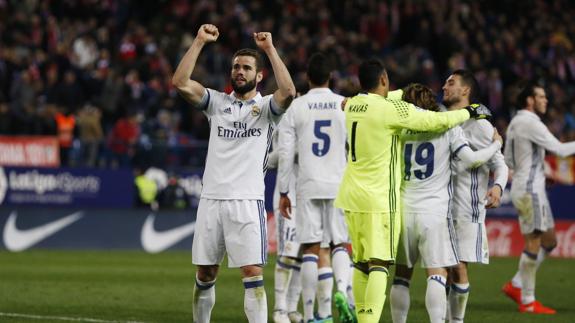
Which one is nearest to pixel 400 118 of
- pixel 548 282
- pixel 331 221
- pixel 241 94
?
pixel 241 94

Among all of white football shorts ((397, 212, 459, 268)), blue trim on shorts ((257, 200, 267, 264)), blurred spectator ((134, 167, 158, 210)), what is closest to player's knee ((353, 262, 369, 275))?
white football shorts ((397, 212, 459, 268))

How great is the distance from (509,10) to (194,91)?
25398 mm

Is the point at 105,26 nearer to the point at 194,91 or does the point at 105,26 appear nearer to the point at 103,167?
the point at 103,167

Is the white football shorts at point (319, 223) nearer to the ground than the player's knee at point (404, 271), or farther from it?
farther from it

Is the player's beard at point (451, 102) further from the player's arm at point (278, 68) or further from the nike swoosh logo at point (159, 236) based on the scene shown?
the nike swoosh logo at point (159, 236)

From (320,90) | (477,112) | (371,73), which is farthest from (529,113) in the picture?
(371,73)

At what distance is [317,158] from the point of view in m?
12.2

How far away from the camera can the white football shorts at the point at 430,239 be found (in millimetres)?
9703

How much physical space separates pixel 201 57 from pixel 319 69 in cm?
1612

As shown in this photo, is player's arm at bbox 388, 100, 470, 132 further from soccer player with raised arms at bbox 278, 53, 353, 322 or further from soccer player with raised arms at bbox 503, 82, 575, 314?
soccer player with raised arms at bbox 503, 82, 575, 314

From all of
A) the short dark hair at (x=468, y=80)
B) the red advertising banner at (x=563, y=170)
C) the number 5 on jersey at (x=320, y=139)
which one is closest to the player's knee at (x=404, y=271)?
the short dark hair at (x=468, y=80)

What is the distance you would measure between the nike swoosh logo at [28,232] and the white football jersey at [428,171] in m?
12.9

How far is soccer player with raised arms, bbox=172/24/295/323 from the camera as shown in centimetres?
945

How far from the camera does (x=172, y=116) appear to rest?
26.4 meters
